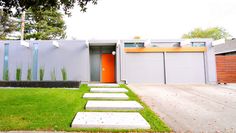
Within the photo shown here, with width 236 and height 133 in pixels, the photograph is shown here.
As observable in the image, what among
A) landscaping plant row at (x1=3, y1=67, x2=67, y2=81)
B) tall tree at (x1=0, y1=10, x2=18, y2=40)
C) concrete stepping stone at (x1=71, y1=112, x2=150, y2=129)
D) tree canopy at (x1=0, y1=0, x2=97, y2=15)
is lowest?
concrete stepping stone at (x1=71, y1=112, x2=150, y2=129)

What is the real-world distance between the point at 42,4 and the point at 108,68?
7552mm

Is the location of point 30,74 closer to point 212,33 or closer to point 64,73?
point 64,73

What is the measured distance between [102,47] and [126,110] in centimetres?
802

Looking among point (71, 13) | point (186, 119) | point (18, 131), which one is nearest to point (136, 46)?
point (71, 13)

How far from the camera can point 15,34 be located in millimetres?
24922

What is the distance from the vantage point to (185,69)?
36.1 ft

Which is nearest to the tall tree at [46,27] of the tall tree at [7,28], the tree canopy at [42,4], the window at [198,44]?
the tall tree at [7,28]

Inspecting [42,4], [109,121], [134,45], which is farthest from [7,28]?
[109,121]

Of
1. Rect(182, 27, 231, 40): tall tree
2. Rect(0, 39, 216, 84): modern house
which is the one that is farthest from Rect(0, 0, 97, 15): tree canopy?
Rect(182, 27, 231, 40): tall tree

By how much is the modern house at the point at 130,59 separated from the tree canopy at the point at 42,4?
17.8 ft

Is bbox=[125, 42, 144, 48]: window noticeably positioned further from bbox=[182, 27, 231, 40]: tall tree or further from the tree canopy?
bbox=[182, 27, 231, 40]: tall tree

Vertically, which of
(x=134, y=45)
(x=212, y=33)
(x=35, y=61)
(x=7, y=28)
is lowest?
(x=35, y=61)

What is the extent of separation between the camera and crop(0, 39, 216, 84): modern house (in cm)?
1062

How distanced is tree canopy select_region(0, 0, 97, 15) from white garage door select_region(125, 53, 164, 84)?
20.4ft
